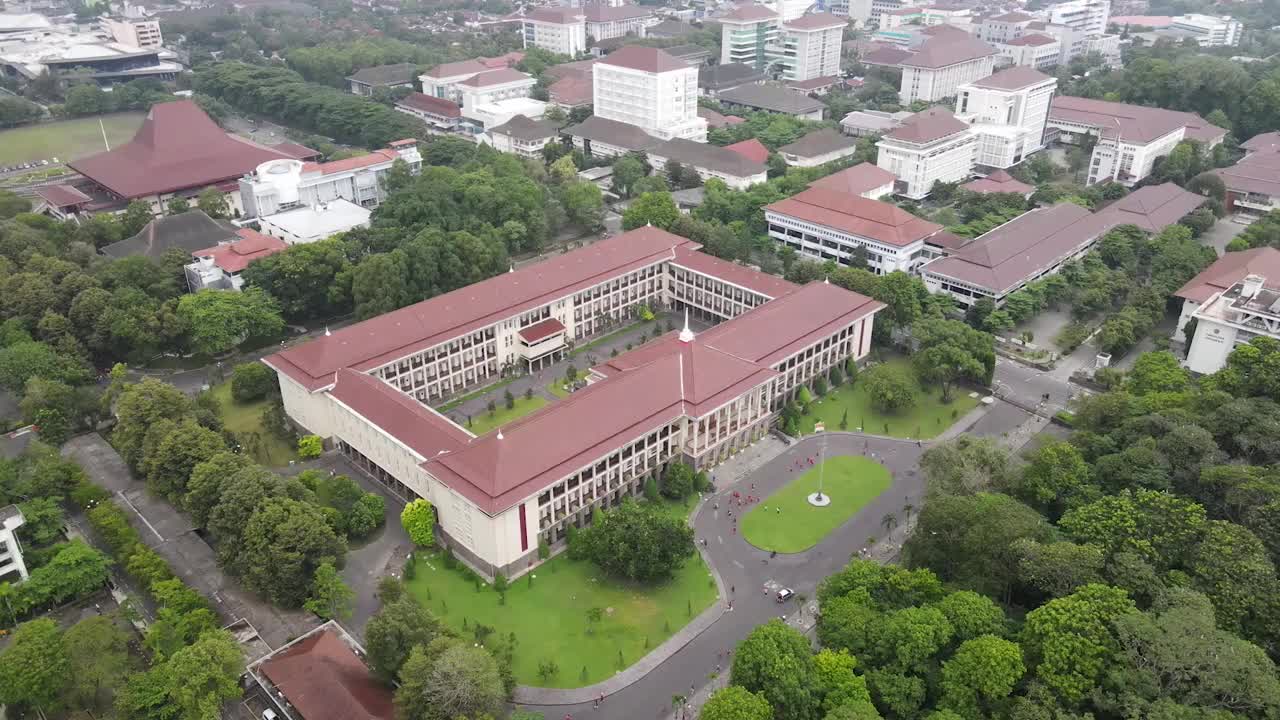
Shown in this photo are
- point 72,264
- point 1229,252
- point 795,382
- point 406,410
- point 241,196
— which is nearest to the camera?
point 406,410

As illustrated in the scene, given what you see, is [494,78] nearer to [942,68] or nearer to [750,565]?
[942,68]

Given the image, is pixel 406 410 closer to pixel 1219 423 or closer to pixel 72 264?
pixel 72 264

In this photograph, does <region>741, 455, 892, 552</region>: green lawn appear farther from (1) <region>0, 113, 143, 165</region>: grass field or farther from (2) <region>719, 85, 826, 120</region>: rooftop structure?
(1) <region>0, 113, 143, 165</region>: grass field

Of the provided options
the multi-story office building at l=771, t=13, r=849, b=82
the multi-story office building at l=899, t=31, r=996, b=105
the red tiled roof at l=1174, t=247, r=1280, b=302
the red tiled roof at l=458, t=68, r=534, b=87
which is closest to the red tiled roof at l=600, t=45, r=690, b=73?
the red tiled roof at l=458, t=68, r=534, b=87

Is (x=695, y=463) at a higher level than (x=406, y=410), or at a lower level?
lower

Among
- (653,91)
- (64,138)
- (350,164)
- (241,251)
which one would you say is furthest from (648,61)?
(64,138)

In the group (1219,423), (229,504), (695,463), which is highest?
(1219,423)

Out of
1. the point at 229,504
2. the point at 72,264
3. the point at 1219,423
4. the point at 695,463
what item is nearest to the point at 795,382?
the point at 695,463

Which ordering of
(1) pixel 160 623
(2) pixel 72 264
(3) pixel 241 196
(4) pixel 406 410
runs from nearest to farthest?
(1) pixel 160 623 < (4) pixel 406 410 < (2) pixel 72 264 < (3) pixel 241 196
